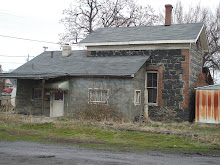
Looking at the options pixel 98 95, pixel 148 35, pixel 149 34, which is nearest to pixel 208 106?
pixel 148 35

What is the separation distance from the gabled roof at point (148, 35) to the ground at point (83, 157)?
10.7m

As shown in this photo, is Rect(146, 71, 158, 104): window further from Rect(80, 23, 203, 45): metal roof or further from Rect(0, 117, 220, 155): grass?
Rect(0, 117, 220, 155): grass

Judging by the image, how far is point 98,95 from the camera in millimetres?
17703

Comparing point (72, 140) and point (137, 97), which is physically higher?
point (137, 97)

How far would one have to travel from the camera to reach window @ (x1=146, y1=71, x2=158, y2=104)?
63.4 feet

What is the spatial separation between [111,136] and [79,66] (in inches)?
322

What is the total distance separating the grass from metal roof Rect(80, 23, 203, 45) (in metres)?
6.97

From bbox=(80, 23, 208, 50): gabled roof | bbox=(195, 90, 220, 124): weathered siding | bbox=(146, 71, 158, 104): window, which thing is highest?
bbox=(80, 23, 208, 50): gabled roof

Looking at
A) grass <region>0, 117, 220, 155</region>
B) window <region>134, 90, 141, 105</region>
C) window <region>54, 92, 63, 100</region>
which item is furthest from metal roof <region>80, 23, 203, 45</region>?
grass <region>0, 117, 220, 155</region>

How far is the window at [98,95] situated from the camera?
17.5 m

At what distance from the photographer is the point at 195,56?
20.0 metres

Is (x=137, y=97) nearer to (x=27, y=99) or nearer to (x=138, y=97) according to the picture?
(x=138, y=97)

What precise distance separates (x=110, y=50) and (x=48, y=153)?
1275cm

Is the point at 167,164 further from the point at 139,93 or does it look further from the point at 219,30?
the point at 219,30
